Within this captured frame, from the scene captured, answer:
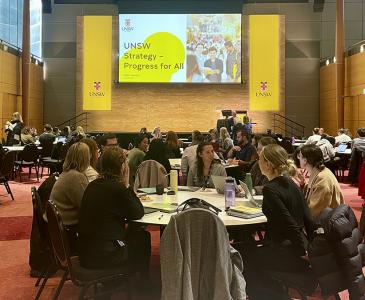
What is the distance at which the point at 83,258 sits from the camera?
3.03 metres

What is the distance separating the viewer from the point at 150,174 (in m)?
5.20

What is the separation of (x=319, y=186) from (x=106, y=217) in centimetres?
167

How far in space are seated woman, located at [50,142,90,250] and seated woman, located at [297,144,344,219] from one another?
1764 millimetres

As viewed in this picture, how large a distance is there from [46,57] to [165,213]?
15884 mm

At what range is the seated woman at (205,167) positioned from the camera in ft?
15.8

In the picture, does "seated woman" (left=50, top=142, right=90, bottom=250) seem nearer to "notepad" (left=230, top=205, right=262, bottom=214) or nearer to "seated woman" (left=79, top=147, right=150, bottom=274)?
"seated woman" (left=79, top=147, right=150, bottom=274)

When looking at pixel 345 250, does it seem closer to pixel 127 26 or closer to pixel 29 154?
pixel 29 154

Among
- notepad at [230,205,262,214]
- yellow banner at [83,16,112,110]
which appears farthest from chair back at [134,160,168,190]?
yellow banner at [83,16,112,110]

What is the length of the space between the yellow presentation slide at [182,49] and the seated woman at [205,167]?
1255 cm

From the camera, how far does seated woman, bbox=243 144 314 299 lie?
9.58ft

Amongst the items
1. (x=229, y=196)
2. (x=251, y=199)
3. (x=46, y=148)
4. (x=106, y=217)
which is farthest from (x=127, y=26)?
(x=106, y=217)

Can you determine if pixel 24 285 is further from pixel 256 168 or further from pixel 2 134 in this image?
pixel 2 134

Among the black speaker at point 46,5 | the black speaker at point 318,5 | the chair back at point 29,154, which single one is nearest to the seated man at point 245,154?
the chair back at point 29,154

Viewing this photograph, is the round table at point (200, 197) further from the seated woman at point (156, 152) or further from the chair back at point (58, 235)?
the seated woman at point (156, 152)
